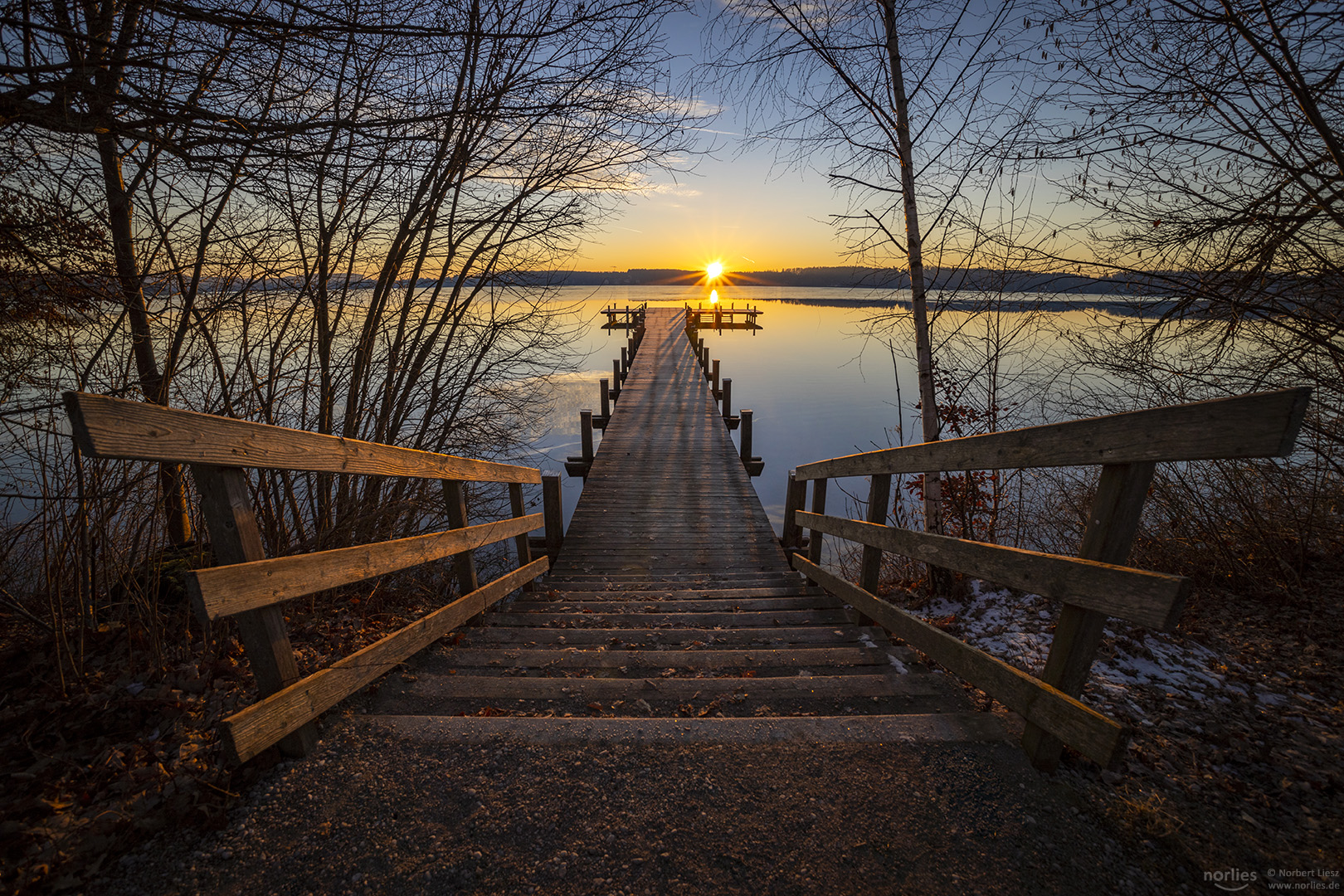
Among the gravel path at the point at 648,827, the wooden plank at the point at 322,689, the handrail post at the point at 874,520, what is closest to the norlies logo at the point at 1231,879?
the gravel path at the point at 648,827

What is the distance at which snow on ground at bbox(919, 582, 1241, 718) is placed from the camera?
2641 millimetres

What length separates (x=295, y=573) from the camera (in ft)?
6.43

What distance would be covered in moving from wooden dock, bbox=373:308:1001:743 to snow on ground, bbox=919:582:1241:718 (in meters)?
0.77

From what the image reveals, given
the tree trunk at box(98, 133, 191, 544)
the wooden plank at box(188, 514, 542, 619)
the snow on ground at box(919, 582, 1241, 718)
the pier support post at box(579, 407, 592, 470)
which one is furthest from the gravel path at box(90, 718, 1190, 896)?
the pier support post at box(579, 407, 592, 470)

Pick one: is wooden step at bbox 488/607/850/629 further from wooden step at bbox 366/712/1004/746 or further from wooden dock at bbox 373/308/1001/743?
wooden step at bbox 366/712/1004/746

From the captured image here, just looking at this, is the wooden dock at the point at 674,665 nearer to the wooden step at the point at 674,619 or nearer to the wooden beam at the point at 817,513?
the wooden step at the point at 674,619

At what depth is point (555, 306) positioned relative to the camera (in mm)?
6660

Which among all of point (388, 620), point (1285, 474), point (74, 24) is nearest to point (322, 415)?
point (388, 620)

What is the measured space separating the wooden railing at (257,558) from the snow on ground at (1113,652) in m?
3.19

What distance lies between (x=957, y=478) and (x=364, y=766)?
18.5 feet

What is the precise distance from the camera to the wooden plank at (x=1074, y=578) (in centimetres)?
155

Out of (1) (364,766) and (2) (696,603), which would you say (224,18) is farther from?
(2) (696,603)

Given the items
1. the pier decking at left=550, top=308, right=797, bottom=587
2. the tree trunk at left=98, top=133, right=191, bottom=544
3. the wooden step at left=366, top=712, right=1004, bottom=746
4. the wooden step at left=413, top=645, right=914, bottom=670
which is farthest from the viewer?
the pier decking at left=550, top=308, right=797, bottom=587

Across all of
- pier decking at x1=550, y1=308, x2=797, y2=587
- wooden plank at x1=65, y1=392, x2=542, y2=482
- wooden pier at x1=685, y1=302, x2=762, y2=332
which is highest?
wooden pier at x1=685, y1=302, x2=762, y2=332
